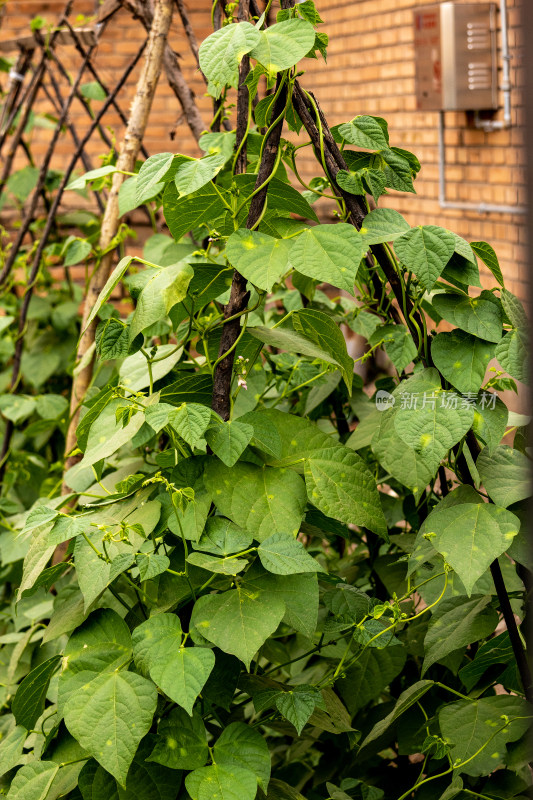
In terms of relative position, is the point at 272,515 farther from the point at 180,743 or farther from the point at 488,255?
the point at 488,255

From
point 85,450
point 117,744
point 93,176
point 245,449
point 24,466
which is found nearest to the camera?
point 117,744

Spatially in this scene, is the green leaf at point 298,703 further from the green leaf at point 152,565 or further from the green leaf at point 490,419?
the green leaf at point 490,419

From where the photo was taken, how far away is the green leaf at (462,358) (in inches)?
40.4

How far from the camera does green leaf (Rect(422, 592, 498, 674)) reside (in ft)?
3.51

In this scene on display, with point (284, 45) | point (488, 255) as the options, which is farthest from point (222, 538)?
point (284, 45)

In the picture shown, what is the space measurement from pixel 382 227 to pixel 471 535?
389 mm

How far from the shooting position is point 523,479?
3.37ft

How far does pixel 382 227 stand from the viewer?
3.43ft

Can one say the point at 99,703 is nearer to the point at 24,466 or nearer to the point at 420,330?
the point at 420,330

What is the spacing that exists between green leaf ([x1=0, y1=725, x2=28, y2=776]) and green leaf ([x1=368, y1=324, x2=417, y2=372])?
0.73 metres

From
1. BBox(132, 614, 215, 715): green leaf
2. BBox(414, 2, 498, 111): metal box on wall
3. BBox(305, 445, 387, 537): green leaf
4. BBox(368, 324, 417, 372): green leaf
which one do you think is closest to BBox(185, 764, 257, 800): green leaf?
BBox(132, 614, 215, 715): green leaf

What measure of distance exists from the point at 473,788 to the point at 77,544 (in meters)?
0.64

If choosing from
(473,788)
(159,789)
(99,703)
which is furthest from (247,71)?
(473,788)

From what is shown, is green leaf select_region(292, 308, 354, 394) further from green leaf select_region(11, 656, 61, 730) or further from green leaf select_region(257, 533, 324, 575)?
green leaf select_region(11, 656, 61, 730)
